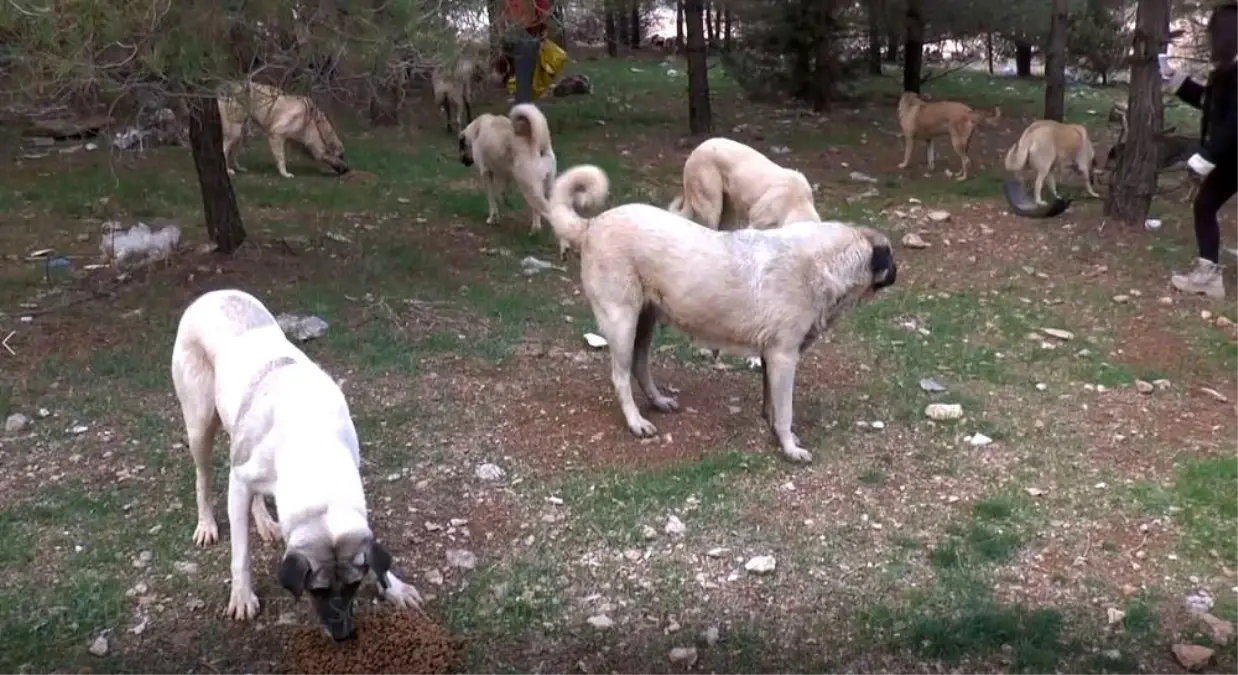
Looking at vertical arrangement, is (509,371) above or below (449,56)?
below

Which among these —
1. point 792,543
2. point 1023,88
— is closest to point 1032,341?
point 792,543

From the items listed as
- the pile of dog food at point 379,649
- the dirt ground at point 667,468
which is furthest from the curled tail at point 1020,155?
the pile of dog food at point 379,649

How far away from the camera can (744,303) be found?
4.61 meters

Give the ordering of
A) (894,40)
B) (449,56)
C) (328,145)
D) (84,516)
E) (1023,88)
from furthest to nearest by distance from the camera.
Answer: (1023,88)
(894,40)
(328,145)
(449,56)
(84,516)

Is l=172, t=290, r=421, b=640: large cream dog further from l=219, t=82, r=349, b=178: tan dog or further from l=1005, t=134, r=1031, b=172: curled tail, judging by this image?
l=1005, t=134, r=1031, b=172: curled tail

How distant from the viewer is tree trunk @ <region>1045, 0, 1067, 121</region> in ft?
41.3

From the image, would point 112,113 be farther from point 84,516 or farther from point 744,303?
point 744,303

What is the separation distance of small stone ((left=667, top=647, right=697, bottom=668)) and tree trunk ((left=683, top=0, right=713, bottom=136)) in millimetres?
9441

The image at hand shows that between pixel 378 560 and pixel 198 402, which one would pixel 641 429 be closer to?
pixel 198 402

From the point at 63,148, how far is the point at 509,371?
7207mm

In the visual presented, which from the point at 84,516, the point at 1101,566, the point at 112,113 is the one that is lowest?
the point at 1101,566

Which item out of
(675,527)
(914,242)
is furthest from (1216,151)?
(675,527)

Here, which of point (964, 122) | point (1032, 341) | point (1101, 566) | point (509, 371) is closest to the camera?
point (1101, 566)

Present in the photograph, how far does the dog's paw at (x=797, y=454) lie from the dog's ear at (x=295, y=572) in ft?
7.89
